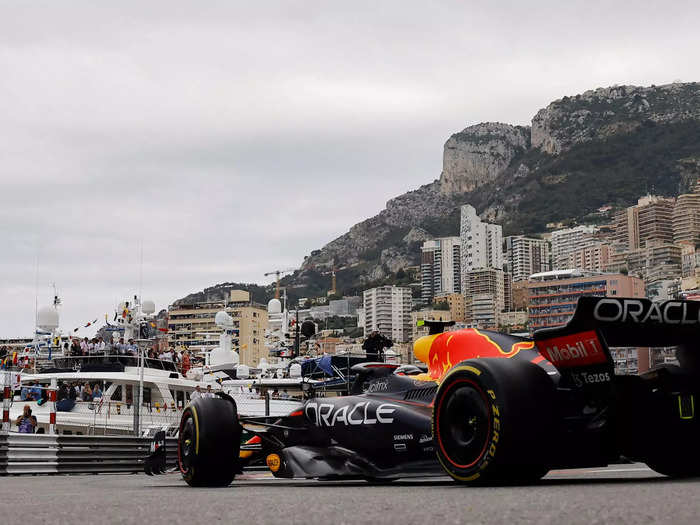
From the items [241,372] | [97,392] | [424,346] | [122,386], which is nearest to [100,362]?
[122,386]

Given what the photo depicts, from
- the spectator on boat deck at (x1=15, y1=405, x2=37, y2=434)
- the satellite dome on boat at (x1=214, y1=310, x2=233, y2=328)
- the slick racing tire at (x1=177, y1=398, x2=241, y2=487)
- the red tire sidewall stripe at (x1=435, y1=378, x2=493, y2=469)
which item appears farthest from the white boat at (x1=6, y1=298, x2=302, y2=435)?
the red tire sidewall stripe at (x1=435, y1=378, x2=493, y2=469)

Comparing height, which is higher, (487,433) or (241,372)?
(487,433)

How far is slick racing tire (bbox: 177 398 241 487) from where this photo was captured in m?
8.57

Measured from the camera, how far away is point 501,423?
5.84 metres

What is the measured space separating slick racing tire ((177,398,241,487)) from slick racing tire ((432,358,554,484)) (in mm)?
2900

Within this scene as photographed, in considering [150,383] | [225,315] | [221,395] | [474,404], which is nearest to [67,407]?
[150,383]

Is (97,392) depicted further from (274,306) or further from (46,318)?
(274,306)

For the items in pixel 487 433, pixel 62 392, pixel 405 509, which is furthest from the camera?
pixel 62 392

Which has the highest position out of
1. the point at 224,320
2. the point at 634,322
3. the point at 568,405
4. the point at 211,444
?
the point at 224,320

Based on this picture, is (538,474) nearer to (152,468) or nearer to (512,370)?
(512,370)

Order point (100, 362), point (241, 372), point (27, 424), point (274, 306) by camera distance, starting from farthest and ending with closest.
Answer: point (274, 306), point (241, 372), point (100, 362), point (27, 424)

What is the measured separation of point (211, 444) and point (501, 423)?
11.5 feet

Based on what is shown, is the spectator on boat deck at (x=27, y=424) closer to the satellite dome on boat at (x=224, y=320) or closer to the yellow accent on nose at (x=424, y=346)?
the yellow accent on nose at (x=424, y=346)

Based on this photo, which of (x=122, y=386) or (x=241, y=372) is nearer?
(x=122, y=386)
